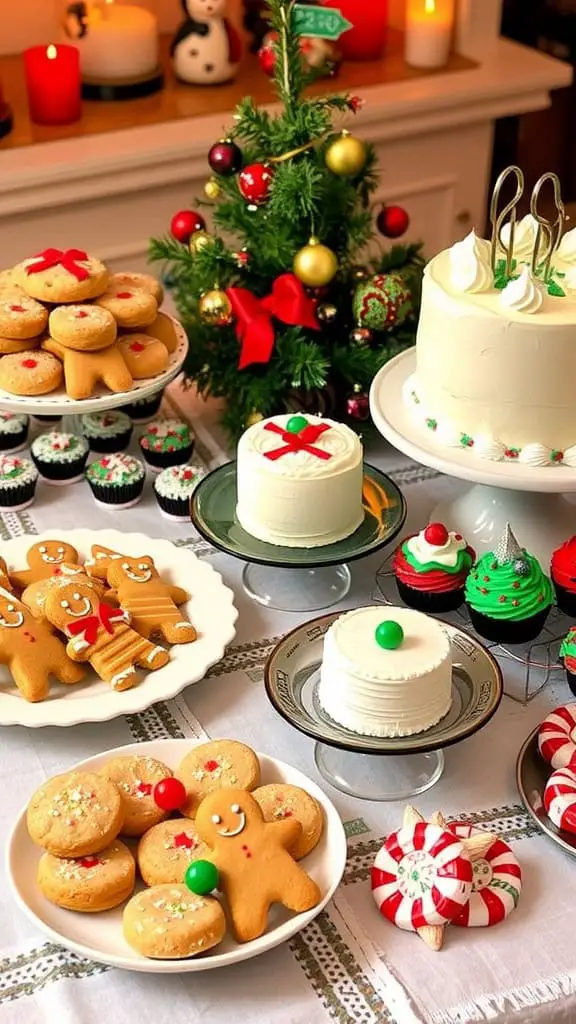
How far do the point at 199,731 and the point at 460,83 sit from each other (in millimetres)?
1838

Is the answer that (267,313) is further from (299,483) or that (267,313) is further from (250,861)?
(250,861)

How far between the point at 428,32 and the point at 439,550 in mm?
1698

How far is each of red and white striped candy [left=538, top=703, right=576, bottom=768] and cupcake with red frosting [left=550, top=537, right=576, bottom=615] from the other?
0.51 ft

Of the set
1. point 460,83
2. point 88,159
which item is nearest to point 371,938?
point 88,159

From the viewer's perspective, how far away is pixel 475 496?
1402 millimetres

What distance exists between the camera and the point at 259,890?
37.2 inches

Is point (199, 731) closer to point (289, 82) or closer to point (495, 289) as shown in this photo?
point (495, 289)

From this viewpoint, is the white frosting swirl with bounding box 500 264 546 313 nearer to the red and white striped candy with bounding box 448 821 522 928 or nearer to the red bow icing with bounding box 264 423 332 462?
the red bow icing with bounding box 264 423 332 462

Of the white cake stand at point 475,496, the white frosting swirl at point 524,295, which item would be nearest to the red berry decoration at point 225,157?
the white cake stand at point 475,496

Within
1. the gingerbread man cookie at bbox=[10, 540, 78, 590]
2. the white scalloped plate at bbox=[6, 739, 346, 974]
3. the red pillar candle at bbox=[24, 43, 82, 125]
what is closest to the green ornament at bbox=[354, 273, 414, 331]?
the gingerbread man cookie at bbox=[10, 540, 78, 590]

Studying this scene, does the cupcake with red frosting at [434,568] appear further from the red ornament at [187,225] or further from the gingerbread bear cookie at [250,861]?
the red ornament at [187,225]

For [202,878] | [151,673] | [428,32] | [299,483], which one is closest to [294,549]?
[299,483]

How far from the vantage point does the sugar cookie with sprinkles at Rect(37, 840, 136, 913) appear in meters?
0.94

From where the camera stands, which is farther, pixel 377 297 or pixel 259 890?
pixel 377 297
